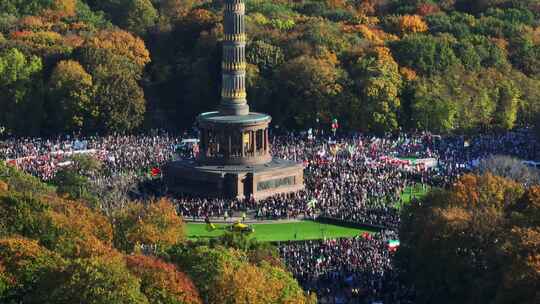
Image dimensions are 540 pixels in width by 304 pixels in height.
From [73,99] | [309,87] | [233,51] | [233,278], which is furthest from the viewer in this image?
[309,87]

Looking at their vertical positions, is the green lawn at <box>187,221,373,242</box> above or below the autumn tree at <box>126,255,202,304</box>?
below

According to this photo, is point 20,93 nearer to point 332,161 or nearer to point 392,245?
point 332,161

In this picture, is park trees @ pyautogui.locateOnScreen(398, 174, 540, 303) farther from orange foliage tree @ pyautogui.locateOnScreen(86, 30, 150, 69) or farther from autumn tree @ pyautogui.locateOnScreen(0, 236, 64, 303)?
orange foliage tree @ pyautogui.locateOnScreen(86, 30, 150, 69)

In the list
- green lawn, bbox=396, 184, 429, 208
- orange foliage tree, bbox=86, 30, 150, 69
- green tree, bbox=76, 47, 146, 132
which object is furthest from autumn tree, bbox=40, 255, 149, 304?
orange foliage tree, bbox=86, 30, 150, 69

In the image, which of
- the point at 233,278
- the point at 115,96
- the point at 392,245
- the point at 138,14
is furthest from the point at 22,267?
the point at 138,14

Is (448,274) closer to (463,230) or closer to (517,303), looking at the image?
(463,230)

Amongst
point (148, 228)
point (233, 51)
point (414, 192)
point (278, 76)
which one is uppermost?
point (233, 51)
